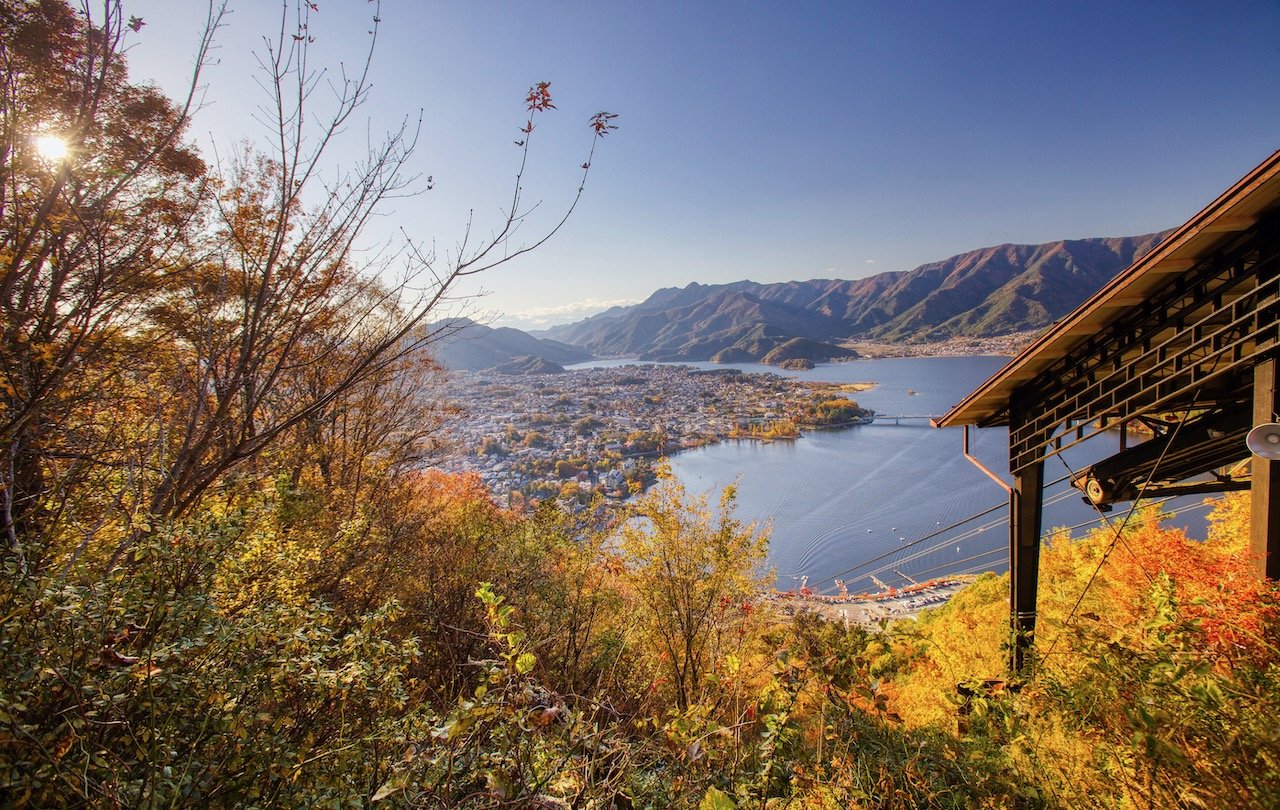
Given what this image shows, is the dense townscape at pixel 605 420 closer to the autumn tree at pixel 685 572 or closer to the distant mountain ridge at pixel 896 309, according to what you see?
the autumn tree at pixel 685 572

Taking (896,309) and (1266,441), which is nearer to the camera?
(1266,441)

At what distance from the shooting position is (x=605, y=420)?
40.5 m

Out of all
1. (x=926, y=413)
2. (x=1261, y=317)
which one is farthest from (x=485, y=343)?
(x=1261, y=317)

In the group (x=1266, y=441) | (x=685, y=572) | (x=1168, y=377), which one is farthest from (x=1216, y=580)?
(x=685, y=572)

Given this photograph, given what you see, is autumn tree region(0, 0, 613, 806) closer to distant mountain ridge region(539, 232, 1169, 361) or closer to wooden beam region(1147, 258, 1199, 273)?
wooden beam region(1147, 258, 1199, 273)

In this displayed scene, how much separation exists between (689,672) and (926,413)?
1830 inches

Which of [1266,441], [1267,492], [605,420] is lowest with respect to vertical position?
[605,420]

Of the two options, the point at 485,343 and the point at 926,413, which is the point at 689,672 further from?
the point at 485,343

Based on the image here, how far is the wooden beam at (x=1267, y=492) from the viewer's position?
7.07 ft

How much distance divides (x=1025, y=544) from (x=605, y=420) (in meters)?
37.3

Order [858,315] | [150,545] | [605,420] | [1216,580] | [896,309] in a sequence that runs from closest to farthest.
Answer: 1. [150,545]
2. [1216,580]
3. [605,420]
4. [896,309]
5. [858,315]

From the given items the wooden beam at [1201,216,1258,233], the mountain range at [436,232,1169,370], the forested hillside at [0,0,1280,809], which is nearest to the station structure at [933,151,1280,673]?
the wooden beam at [1201,216,1258,233]

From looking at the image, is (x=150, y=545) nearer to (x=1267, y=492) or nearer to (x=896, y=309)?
(x=1267, y=492)

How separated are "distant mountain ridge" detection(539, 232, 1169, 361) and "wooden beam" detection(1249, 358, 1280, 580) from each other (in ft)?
319
